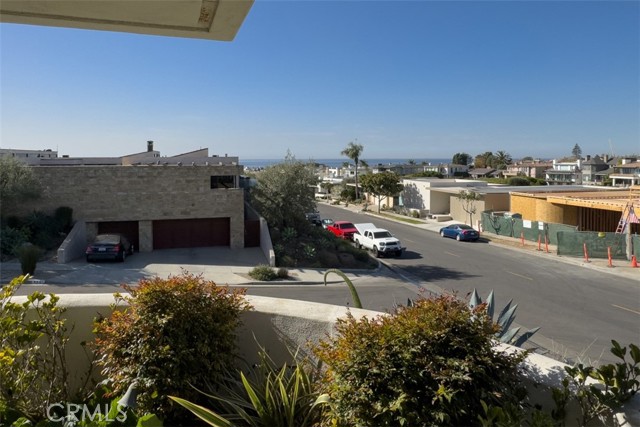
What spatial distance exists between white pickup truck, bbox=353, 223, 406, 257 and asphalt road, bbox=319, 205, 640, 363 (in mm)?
772

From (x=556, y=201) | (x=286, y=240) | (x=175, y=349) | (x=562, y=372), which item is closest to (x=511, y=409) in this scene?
(x=562, y=372)

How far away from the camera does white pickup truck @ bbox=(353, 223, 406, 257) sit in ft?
92.5

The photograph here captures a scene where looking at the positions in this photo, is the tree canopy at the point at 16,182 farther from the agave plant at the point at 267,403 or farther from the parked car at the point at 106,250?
the agave plant at the point at 267,403

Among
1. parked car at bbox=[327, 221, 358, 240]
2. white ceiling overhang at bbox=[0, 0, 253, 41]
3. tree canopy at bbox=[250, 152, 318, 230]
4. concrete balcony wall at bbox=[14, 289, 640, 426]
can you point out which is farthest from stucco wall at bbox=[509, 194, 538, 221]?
white ceiling overhang at bbox=[0, 0, 253, 41]

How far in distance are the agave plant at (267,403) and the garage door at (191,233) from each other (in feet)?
76.8

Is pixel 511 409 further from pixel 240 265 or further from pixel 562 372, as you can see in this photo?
pixel 240 265

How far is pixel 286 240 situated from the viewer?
86.7 ft

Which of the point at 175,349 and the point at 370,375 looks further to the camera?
the point at 175,349

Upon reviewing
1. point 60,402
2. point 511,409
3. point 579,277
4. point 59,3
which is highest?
point 59,3

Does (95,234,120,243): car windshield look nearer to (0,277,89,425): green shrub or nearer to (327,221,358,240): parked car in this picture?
(327,221,358,240): parked car

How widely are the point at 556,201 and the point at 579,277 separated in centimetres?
1165

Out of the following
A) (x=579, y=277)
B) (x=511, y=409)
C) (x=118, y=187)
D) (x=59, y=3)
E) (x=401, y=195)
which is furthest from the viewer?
(x=401, y=195)

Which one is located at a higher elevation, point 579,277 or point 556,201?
point 556,201

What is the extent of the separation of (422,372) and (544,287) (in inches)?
771
